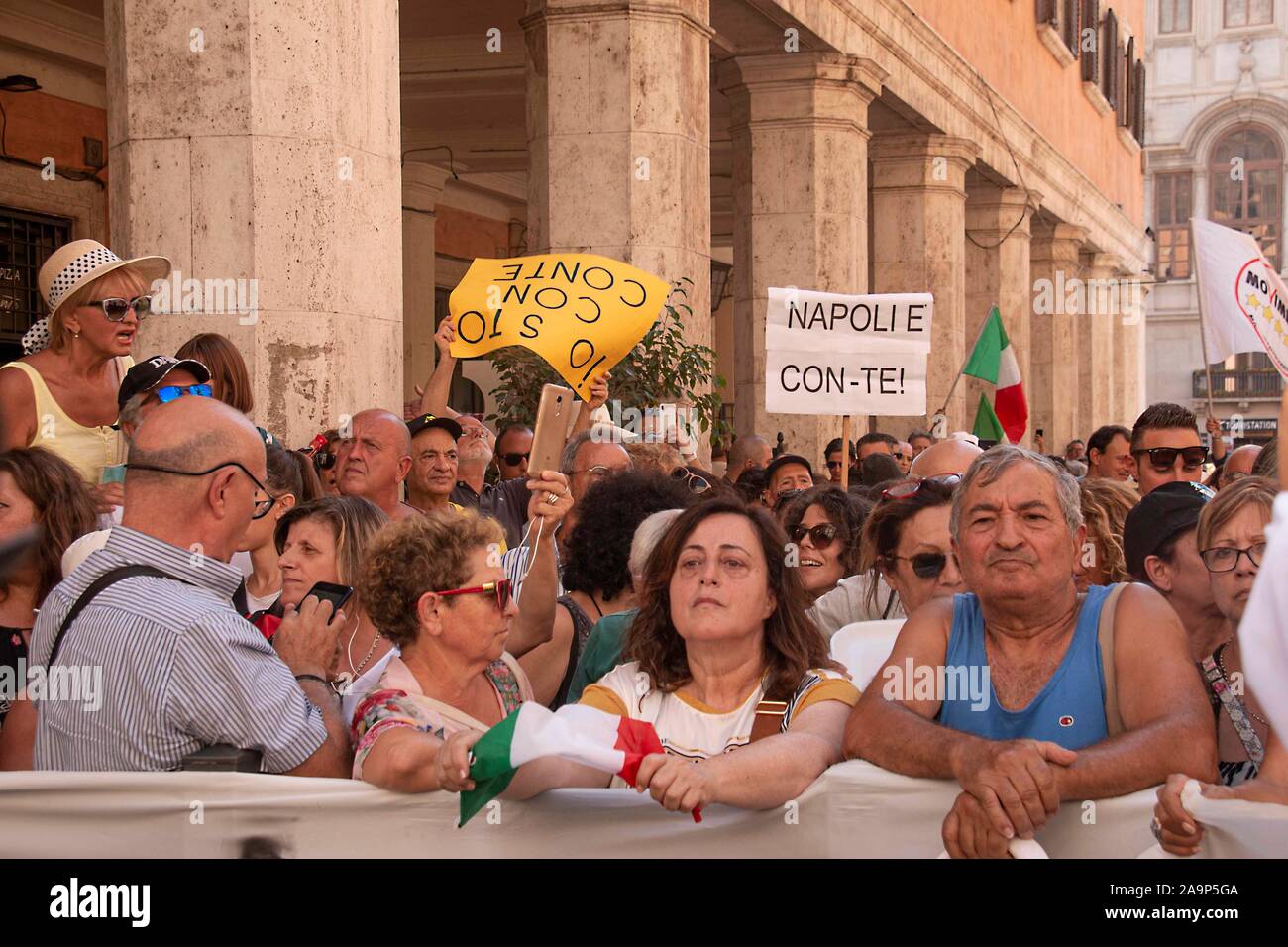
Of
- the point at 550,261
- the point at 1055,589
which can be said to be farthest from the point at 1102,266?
the point at 1055,589

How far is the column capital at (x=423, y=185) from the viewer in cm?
2311

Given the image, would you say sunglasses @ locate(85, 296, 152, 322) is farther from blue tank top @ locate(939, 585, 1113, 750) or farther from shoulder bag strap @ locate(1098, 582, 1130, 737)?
shoulder bag strap @ locate(1098, 582, 1130, 737)

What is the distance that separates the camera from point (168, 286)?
7406 mm

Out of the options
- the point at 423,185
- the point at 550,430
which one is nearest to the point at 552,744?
the point at 550,430

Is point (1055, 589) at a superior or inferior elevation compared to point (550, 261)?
inferior

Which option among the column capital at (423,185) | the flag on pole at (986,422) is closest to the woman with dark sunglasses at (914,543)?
the flag on pole at (986,422)

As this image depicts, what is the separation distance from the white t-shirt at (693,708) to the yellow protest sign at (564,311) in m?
3.15

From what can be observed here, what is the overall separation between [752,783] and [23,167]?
13809 mm

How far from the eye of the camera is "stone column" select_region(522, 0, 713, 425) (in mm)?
11375

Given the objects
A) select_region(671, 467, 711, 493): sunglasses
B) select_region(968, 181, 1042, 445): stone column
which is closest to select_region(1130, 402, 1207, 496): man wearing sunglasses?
select_region(671, 467, 711, 493): sunglasses

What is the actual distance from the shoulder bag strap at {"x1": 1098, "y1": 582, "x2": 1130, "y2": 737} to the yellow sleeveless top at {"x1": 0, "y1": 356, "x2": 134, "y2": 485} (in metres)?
3.49

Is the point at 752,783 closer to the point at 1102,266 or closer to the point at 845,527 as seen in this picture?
the point at 845,527

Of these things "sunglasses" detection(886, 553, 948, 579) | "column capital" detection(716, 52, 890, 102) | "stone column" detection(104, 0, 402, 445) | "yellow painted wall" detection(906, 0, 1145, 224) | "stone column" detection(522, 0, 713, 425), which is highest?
"yellow painted wall" detection(906, 0, 1145, 224)

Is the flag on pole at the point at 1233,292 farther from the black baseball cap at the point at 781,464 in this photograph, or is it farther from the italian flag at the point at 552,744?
the italian flag at the point at 552,744
